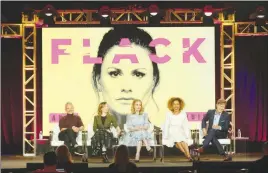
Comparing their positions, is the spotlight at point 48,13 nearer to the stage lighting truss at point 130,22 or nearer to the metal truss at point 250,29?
the stage lighting truss at point 130,22

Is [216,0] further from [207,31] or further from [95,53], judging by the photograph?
[95,53]

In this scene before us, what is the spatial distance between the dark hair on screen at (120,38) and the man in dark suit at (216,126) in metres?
1.88

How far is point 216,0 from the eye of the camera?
433 inches

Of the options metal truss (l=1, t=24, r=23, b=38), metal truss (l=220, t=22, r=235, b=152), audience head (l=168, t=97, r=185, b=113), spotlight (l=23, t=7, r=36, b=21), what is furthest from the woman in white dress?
metal truss (l=1, t=24, r=23, b=38)

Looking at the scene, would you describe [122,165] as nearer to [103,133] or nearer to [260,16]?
[103,133]

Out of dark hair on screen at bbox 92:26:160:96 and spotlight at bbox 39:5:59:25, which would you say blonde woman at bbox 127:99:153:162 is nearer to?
dark hair on screen at bbox 92:26:160:96

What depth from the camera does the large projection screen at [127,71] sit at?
11.0m

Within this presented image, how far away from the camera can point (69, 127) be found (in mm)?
9898

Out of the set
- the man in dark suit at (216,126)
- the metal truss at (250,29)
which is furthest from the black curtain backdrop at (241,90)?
the man in dark suit at (216,126)

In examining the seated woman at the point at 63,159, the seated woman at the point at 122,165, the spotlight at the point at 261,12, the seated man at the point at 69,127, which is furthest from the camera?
the spotlight at the point at 261,12

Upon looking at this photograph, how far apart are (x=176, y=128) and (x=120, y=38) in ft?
7.85

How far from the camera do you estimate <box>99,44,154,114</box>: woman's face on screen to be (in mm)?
11070

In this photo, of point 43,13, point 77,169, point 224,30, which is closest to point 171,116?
point 224,30

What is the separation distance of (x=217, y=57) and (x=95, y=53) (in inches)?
92.1
